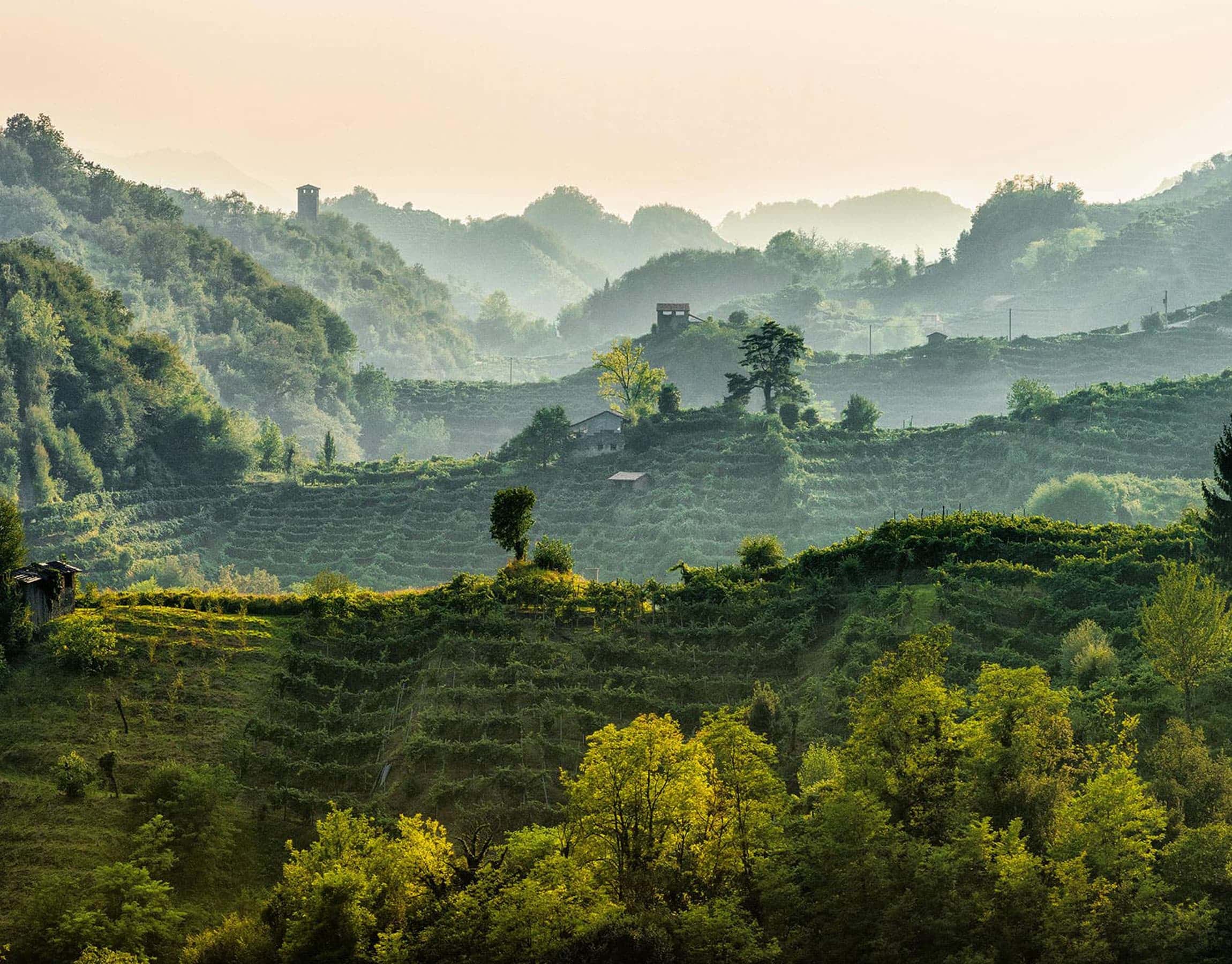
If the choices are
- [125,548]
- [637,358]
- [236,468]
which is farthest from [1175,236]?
[125,548]

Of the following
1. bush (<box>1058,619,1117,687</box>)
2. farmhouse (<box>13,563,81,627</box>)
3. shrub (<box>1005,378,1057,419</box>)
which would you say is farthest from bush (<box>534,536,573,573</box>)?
shrub (<box>1005,378,1057,419</box>)

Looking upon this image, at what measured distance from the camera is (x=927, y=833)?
1156 inches

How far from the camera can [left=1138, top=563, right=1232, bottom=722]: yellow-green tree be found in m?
31.6

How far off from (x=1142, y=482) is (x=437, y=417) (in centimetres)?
8088

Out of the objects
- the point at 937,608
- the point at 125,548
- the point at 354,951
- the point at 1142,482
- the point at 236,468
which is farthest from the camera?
the point at 236,468

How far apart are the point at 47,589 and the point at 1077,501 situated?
5474cm

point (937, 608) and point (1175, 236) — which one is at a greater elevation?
point (1175, 236)

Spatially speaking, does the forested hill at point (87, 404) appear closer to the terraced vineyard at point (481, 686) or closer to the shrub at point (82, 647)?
the shrub at point (82, 647)

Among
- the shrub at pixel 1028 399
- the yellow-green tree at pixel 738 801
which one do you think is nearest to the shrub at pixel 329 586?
the yellow-green tree at pixel 738 801

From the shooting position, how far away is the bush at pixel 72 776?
31.7 meters

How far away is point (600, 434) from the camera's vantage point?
3556 inches

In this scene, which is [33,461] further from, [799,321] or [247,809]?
[799,321]

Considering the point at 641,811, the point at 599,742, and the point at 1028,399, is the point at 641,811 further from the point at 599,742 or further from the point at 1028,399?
the point at 1028,399

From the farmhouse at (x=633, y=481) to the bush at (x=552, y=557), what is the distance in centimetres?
4037
